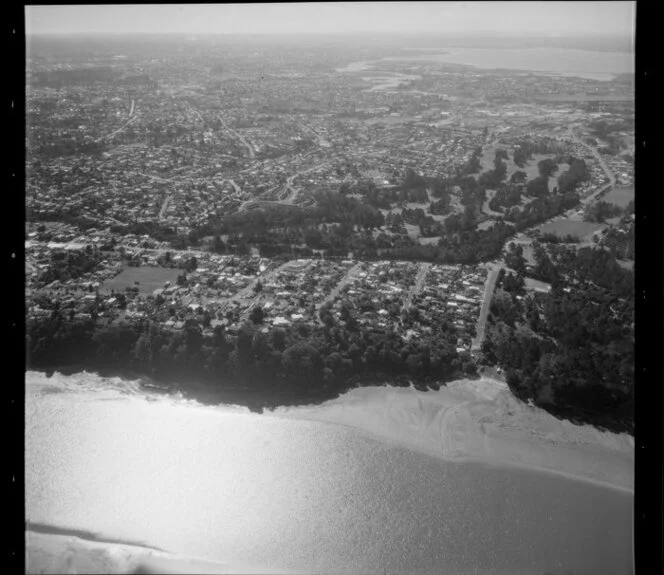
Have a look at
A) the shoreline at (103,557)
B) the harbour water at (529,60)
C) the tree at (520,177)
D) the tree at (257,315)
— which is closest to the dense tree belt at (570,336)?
the tree at (520,177)

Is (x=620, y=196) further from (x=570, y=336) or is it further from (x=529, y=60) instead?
(x=529, y=60)

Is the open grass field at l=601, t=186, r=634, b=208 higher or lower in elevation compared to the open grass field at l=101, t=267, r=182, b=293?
higher

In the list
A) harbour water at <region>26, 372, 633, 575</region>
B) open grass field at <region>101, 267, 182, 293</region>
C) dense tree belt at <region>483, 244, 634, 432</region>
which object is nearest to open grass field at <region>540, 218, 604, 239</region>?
dense tree belt at <region>483, 244, 634, 432</region>

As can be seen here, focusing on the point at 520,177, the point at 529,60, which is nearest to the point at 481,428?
the point at 520,177

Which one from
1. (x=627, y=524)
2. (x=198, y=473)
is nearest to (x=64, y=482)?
(x=198, y=473)

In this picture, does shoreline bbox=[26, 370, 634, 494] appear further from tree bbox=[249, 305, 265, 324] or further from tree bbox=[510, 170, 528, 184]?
tree bbox=[510, 170, 528, 184]

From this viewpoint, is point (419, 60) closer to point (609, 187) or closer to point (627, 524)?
point (609, 187)

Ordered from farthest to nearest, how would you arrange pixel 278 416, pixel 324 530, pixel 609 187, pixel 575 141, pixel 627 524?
pixel 575 141 < pixel 609 187 < pixel 278 416 < pixel 324 530 < pixel 627 524

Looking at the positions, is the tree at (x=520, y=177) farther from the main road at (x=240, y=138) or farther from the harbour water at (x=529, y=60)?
the main road at (x=240, y=138)
